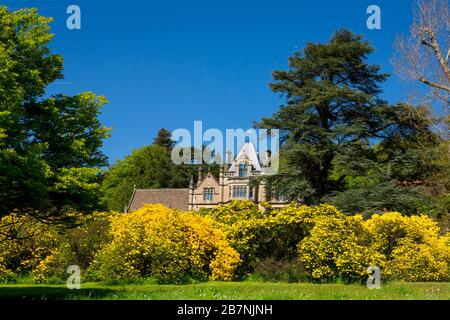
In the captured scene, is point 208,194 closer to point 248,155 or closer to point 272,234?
point 248,155

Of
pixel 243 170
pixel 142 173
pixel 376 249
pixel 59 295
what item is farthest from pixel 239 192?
pixel 59 295

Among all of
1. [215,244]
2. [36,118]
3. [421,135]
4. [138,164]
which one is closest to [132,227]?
[215,244]

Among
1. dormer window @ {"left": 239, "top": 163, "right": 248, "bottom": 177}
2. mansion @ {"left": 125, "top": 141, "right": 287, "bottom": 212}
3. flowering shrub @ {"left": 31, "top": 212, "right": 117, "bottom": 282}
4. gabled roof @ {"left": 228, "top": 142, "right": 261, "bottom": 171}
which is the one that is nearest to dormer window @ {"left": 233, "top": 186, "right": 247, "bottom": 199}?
mansion @ {"left": 125, "top": 141, "right": 287, "bottom": 212}

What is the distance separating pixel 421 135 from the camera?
2625 cm

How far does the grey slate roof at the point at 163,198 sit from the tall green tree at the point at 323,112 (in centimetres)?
3026

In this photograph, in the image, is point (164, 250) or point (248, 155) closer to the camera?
point (164, 250)

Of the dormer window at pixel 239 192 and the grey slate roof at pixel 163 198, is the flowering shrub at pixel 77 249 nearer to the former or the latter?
the dormer window at pixel 239 192

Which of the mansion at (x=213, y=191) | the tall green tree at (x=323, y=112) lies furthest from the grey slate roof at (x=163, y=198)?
the tall green tree at (x=323, y=112)

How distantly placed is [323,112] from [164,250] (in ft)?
52.1

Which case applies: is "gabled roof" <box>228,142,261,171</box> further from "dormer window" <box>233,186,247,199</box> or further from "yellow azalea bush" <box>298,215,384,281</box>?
"yellow azalea bush" <box>298,215,384,281</box>

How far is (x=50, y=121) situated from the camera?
15.1 meters

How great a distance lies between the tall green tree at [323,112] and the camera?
25.8 m

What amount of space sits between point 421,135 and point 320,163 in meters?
5.11

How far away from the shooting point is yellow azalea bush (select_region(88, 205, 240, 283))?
14117 mm
